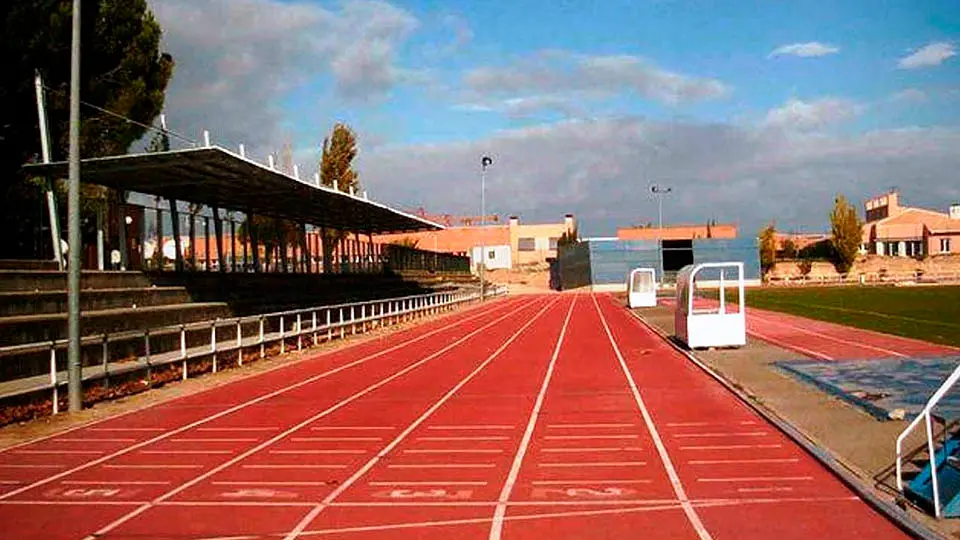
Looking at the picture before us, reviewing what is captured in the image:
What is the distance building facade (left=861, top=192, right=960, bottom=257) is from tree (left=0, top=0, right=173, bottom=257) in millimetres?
97302

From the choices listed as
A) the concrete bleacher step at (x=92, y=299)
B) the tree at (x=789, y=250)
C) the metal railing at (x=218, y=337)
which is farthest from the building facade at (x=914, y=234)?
the concrete bleacher step at (x=92, y=299)

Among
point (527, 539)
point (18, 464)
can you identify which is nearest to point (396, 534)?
point (527, 539)

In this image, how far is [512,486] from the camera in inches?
351

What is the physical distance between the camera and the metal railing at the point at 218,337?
15.2m

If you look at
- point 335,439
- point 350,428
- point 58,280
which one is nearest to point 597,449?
point 335,439

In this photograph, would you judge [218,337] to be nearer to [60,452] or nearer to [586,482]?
[60,452]

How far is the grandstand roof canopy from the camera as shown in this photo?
23188 millimetres

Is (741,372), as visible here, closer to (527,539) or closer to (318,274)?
(527,539)

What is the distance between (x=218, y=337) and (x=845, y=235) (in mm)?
86043

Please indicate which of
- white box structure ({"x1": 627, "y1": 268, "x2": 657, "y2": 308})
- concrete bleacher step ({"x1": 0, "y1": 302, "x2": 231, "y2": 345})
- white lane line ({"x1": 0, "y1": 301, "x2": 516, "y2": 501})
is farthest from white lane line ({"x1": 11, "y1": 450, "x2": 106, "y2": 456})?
white box structure ({"x1": 627, "y1": 268, "x2": 657, "y2": 308})

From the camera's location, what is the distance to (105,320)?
2084cm

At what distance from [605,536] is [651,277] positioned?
48084 mm

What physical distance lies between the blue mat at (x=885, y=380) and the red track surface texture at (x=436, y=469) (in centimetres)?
172

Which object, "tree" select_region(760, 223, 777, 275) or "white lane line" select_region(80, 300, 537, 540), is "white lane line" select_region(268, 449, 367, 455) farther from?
"tree" select_region(760, 223, 777, 275)
